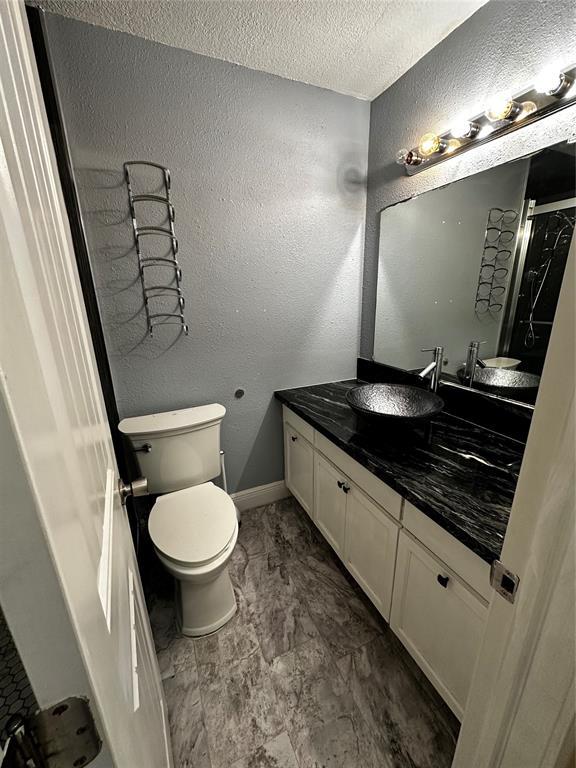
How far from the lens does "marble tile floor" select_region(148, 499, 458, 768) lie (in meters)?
1.01

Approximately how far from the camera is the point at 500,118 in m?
1.16

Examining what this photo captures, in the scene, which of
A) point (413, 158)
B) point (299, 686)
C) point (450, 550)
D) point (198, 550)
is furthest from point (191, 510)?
point (413, 158)

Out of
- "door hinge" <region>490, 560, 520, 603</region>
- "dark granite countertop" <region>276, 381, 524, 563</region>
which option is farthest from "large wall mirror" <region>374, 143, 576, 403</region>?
"door hinge" <region>490, 560, 520, 603</region>

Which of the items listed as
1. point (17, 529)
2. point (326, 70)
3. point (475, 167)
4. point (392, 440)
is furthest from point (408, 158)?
point (17, 529)

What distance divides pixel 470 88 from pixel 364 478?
166 cm

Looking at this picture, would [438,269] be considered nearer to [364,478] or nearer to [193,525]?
[364,478]

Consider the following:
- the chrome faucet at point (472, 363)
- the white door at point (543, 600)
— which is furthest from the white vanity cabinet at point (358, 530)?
the chrome faucet at point (472, 363)

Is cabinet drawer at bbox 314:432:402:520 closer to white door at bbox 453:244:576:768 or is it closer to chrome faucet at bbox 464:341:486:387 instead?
white door at bbox 453:244:576:768

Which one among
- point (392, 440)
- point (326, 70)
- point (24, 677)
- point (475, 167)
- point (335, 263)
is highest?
point (326, 70)

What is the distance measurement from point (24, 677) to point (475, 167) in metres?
1.91

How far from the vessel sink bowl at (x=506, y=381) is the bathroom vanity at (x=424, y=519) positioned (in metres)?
0.19

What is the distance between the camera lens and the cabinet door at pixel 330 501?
1.49 m

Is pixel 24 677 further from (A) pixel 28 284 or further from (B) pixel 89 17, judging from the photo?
(B) pixel 89 17

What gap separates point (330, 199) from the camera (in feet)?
5.92
